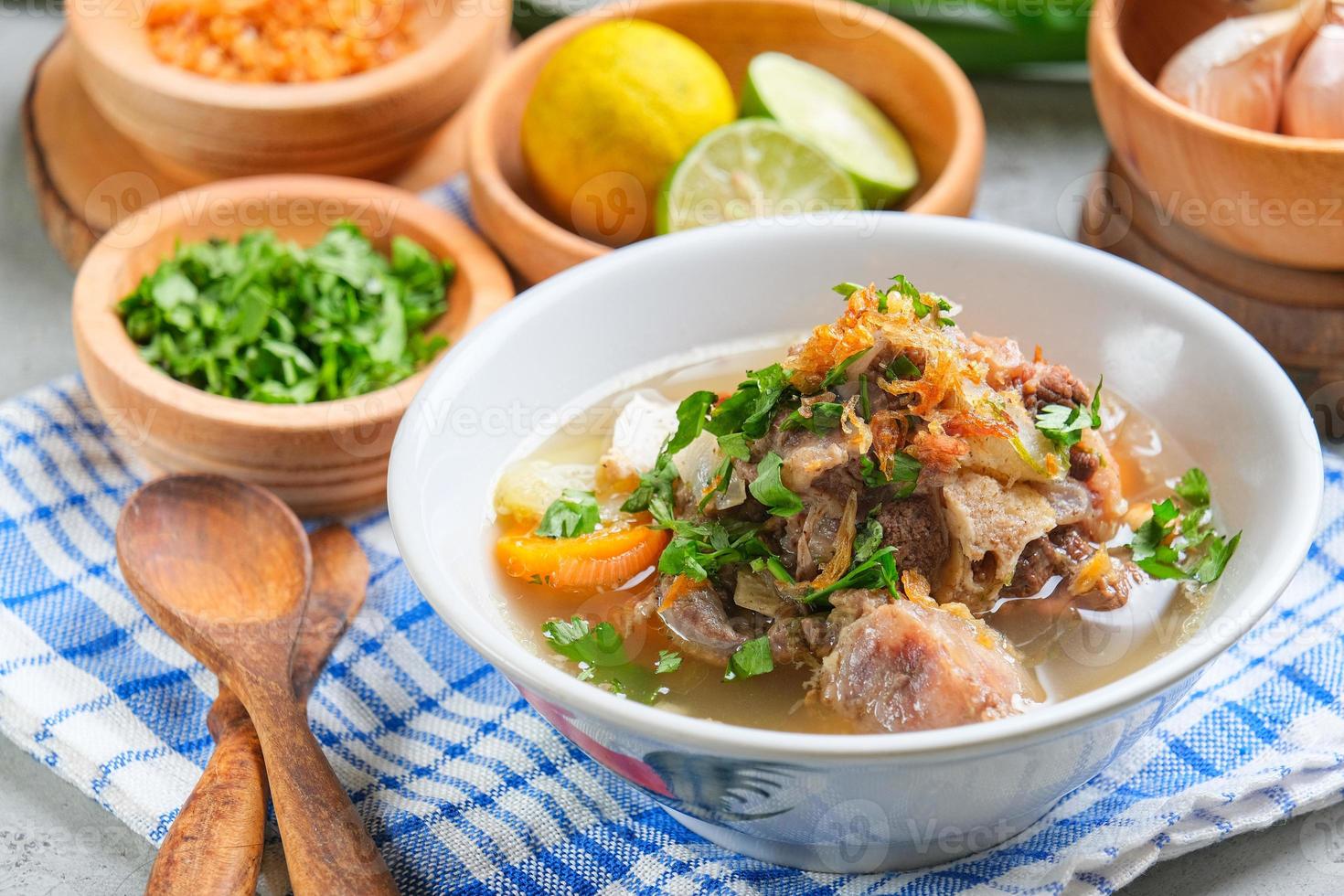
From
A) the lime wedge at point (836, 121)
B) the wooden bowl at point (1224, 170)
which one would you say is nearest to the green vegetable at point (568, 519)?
the lime wedge at point (836, 121)

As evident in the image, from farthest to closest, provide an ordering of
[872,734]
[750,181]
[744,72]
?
[744,72], [750,181], [872,734]

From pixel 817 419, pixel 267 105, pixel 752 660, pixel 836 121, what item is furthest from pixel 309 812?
pixel 836 121

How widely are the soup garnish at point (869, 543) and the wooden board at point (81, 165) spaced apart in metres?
2.23

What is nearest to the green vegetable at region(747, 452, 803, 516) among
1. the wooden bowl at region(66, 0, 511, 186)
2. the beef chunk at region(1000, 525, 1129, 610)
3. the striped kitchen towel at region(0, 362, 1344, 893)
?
the beef chunk at region(1000, 525, 1129, 610)

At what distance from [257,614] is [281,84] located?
2040 mm

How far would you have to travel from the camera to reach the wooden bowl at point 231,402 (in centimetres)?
305

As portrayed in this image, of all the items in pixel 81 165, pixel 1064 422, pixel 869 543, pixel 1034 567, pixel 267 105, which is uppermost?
pixel 1064 422

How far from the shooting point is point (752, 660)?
7.20ft

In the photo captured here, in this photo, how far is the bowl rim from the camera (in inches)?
67.6

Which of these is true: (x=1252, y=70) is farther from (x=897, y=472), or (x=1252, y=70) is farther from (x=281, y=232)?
(x=281, y=232)

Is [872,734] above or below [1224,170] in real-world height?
below

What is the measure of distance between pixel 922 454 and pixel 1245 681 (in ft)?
3.15

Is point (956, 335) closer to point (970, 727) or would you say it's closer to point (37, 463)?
point (970, 727)

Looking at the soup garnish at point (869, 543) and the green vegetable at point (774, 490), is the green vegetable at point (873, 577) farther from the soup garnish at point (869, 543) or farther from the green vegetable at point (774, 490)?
the green vegetable at point (774, 490)
